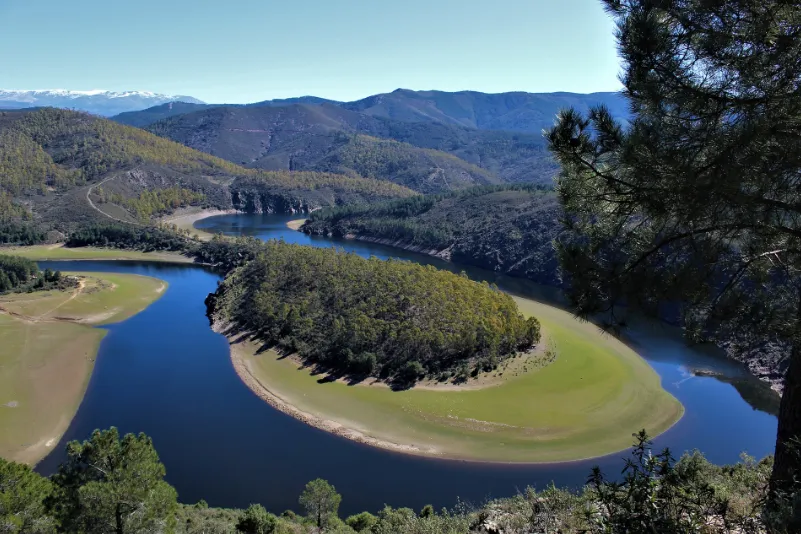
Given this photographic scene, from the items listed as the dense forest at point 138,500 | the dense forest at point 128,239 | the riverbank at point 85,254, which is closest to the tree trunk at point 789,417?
the dense forest at point 138,500

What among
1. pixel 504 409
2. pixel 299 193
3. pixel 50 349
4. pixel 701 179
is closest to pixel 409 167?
pixel 299 193

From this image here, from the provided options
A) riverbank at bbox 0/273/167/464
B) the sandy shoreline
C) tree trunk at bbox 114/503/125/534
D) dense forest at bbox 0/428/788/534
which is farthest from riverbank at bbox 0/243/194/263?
tree trunk at bbox 114/503/125/534

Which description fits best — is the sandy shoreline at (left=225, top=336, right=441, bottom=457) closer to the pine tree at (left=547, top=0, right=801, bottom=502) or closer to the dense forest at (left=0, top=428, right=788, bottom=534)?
the dense forest at (left=0, top=428, right=788, bottom=534)

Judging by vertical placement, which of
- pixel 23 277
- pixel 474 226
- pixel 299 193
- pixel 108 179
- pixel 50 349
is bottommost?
→ pixel 50 349

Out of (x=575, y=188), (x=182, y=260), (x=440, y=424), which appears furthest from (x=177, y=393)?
(x=182, y=260)

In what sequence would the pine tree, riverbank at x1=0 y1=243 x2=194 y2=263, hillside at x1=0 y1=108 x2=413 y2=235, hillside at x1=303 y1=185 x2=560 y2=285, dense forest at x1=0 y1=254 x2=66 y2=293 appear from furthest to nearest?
hillside at x1=0 y1=108 x2=413 y2=235, riverbank at x1=0 y1=243 x2=194 y2=263, hillside at x1=303 y1=185 x2=560 y2=285, dense forest at x1=0 y1=254 x2=66 y2=293, the pine tree

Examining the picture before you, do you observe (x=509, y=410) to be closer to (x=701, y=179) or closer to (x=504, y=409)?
(x=504, y=409)

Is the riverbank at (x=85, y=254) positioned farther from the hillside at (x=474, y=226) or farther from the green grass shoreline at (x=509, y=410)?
the green grass shoreline at (x=509, y=410)
